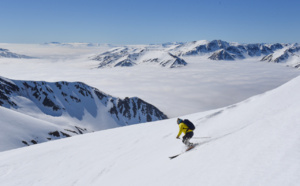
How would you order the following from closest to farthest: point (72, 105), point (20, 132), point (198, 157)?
point (198, 157)
point (20, 132)
point (72, 105)

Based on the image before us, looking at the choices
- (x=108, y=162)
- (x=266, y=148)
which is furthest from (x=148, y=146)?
(x=266, y=148)

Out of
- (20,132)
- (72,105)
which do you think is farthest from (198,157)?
(72,105)

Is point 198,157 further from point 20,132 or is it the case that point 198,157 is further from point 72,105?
point 72,105

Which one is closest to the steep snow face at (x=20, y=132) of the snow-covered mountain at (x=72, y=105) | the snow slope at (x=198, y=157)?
the snow-covered mountain at (x=72, y=105)

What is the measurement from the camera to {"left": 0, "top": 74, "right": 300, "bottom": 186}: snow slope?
6.80 metres

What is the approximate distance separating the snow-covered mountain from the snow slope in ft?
238

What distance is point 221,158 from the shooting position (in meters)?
8.41

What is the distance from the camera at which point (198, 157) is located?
976 centimetres

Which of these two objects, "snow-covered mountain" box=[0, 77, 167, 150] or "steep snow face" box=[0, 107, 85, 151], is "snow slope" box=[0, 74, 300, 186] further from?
"snow-covered mountain" box=[0, 77, 167, 150]

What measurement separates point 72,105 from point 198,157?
13069cm

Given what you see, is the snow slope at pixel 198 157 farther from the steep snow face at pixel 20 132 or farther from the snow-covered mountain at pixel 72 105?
the snow-covered mountain at pixel 72 105

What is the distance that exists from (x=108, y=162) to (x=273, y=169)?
11.5 m

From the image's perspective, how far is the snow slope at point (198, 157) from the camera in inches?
268

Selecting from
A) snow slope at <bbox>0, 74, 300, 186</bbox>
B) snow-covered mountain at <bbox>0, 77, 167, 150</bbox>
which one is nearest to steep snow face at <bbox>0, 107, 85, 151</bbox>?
snow-covered mountain at <bbox>0, 77, 167, 150</bbox>
